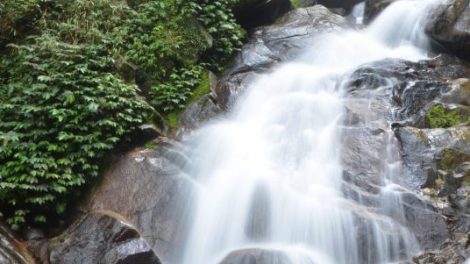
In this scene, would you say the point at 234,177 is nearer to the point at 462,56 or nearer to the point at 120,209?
the point at 120,209

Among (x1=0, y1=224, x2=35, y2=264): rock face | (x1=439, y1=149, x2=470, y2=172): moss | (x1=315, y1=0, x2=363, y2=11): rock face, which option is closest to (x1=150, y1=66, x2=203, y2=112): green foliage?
(x1=0, y1=224, x2=35, y2=264): rock face

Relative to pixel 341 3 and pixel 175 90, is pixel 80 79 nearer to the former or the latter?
pixel 175 90

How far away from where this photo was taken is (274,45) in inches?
426

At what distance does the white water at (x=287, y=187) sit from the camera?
18.4 feet

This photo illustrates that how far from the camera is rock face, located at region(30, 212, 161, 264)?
5.21m

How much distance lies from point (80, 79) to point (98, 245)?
2.82m

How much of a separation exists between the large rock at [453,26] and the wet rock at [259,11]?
4.12m

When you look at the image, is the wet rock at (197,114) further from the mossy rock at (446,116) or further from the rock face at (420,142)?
the mossy rock at (446,116)

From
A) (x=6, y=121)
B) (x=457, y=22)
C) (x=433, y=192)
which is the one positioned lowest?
(x=433, y=192)

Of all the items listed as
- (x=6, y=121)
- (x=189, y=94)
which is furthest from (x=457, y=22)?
(x=6, y=121)

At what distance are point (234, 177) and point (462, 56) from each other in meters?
6.23

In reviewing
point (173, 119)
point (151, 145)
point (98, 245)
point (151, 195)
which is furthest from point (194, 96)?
point (98, 245)

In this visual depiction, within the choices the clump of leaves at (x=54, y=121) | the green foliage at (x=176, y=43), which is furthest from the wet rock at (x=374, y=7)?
the clump of leaves at (x=54, y=121)

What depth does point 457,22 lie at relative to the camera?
9391 millimetres
